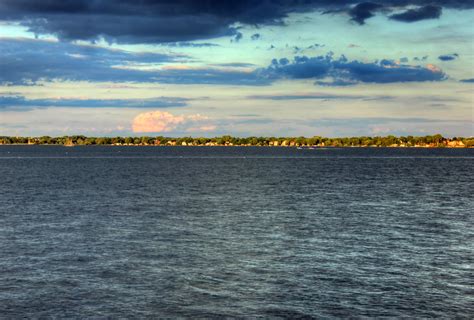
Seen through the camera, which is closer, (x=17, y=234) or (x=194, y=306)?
(x=194, y=306)

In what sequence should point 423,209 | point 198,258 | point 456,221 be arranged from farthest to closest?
point 423,209 → point 456,221 → point 198,258

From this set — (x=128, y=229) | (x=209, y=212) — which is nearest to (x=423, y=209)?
(x=209, y=212)

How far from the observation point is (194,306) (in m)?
33.8

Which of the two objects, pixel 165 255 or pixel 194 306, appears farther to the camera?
pixel 165 255

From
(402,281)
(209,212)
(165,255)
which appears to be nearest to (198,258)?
(165,255)

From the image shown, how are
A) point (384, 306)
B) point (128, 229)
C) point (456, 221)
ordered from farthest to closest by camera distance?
point (456, 221) → point (128, 229) → point (384, 306)

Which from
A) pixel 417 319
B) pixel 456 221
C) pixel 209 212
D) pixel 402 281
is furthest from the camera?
pixel 209 212

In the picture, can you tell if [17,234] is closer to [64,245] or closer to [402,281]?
[64,245]

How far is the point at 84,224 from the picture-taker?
64375 millimetres

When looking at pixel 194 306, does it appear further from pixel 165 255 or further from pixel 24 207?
pixel 24 207

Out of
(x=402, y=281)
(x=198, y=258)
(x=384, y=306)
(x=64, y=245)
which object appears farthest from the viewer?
(x=64, y=245)

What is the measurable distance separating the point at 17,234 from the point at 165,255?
18.5 m

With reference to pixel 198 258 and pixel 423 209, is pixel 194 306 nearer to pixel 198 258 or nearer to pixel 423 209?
pixel 198 258

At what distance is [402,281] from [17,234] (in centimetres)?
3757
